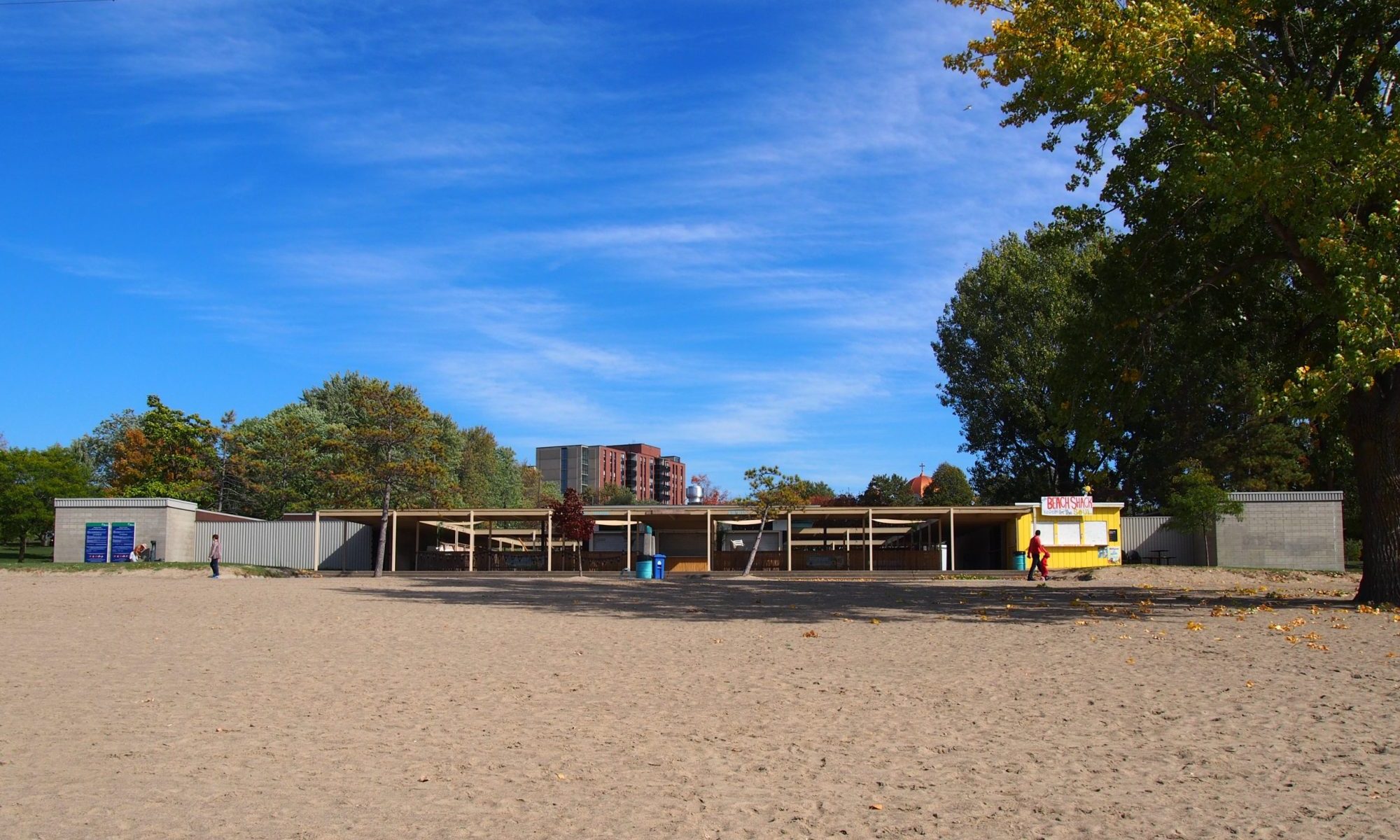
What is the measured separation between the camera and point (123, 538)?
40.7 m

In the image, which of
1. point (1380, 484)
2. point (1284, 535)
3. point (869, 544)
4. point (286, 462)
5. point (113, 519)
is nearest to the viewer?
point (1380, 484)

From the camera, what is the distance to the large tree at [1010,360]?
1929 inches

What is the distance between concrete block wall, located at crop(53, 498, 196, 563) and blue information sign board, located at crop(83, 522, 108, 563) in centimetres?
20

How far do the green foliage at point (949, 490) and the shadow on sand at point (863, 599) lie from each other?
50358 millimetres

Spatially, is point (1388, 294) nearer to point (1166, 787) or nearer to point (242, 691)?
point (1166, 787)

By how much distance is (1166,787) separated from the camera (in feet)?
20.6

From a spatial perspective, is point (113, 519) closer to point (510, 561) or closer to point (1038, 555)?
point (510, 561)

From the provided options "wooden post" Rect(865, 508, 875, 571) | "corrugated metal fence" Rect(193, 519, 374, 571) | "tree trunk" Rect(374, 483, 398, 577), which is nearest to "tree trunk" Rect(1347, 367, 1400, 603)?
"wooden post" Rect(865, 508, 875, 571)

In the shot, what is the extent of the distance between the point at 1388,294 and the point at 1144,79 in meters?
4.59

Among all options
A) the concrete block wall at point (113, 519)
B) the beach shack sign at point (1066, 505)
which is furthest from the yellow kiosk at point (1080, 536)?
the concrete block wall at point (113, 519)

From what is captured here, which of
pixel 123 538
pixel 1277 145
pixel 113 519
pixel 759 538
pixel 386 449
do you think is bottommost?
pixel 123 538

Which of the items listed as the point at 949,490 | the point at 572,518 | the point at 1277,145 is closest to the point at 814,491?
the point at 949,490

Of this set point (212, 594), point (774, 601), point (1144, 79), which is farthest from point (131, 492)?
point (1144, 79)

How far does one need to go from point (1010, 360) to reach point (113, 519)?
39347mm
